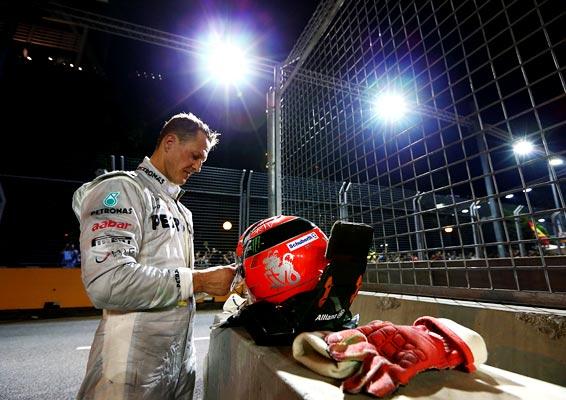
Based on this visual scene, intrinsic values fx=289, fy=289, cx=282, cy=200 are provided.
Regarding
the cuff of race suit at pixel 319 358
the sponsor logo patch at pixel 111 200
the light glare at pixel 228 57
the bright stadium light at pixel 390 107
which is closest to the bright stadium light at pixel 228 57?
the light glare at pixel 228 57

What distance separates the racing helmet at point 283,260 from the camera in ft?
4.23

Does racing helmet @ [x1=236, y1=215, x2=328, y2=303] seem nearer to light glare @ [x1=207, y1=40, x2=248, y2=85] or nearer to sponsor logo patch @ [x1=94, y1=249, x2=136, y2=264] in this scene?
sponsor logo patch @ [x1=94, y1=249, x2=136, y2=264]

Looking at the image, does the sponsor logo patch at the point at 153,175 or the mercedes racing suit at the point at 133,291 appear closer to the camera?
the mercedes racing suit at the point at 133,291

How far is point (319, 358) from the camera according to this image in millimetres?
898

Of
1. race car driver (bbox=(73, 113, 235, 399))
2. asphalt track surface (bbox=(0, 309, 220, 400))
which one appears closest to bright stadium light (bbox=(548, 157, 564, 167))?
race car driver (bbox=(73, 113, 235, 399))

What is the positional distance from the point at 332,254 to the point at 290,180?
2.25 meters

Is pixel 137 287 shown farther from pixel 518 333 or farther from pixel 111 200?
pixel 518 333

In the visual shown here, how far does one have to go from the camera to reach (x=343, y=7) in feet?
8.70

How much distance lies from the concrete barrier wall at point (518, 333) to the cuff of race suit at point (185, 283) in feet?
4.00

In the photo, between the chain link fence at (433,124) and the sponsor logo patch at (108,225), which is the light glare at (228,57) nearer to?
the chain link fence at (433,124)

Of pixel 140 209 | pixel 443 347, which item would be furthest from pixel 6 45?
pixel 443 347

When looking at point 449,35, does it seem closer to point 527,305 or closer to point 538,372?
point 527,305

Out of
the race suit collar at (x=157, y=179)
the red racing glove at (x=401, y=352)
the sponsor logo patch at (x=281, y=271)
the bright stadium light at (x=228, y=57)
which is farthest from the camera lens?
the bright stadium light at (x=228, y=57)

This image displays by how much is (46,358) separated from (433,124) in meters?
5.08
